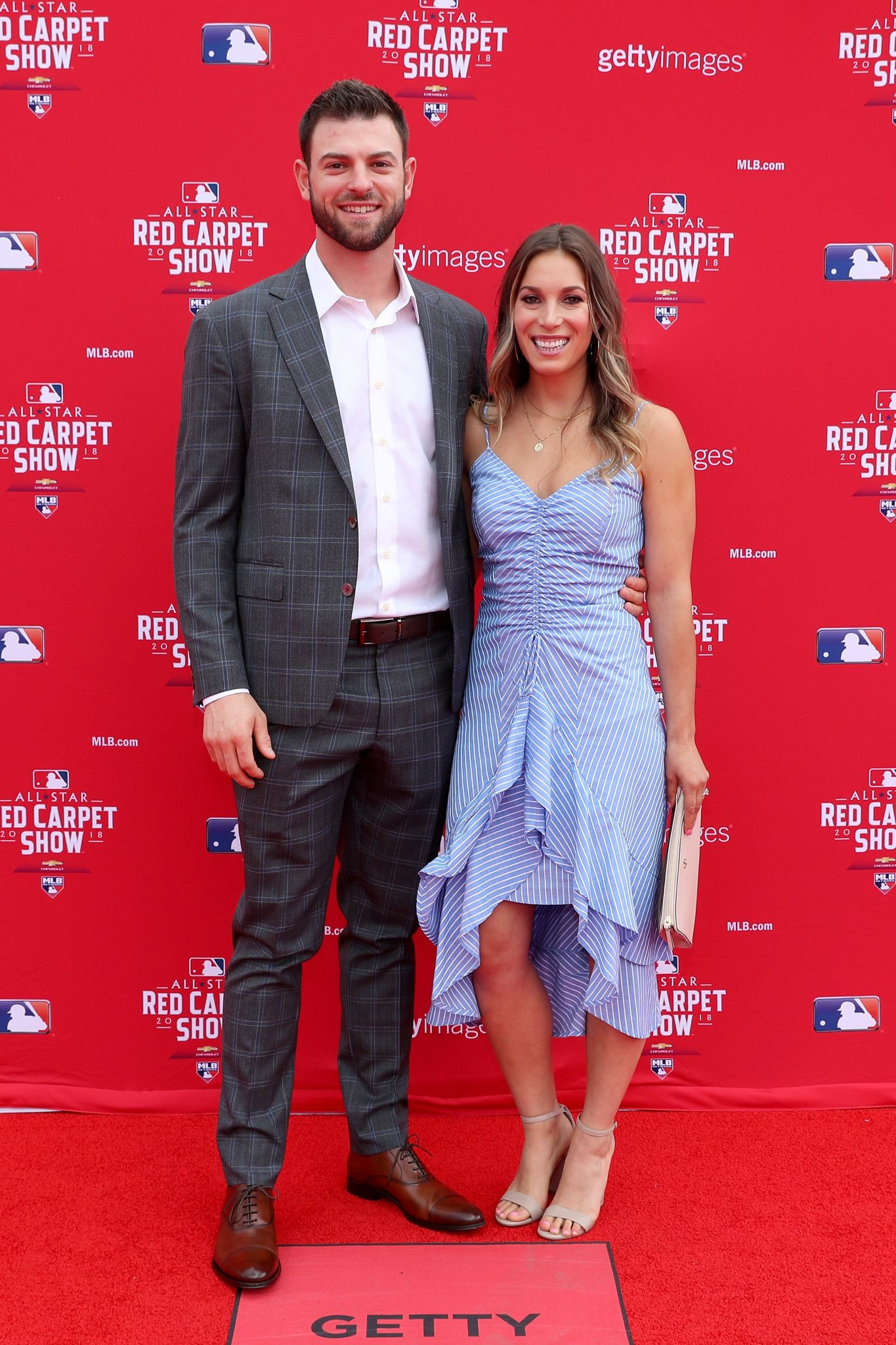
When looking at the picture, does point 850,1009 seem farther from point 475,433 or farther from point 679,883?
point 475,433

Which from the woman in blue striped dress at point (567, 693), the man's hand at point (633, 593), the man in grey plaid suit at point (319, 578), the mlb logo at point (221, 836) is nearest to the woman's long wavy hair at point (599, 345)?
the woman in blue striped dress at point (567, 693)

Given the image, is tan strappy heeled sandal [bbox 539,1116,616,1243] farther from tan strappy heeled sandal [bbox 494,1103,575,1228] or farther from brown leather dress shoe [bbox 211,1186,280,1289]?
brown leather dress shoe [bbox 211,1186,280,1289]

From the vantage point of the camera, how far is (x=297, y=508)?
2145 millimetres

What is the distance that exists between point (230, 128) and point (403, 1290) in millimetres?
2358

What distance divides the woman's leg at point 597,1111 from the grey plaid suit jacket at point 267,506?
0.85 m

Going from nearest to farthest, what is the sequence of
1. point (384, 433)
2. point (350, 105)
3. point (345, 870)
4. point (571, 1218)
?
point (350, 105) → point (384, 433) → point (571, 1218) → point (345, 870)

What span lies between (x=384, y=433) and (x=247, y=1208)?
56.2 inches

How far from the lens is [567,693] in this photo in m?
2.22

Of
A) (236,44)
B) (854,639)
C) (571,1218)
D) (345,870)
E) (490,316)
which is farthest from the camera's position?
(854,639)

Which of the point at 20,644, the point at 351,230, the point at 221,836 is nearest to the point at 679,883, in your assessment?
the point at 221,836

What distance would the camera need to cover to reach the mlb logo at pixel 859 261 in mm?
2770

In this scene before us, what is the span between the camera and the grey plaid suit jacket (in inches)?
84.1

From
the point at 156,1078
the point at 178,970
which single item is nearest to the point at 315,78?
the point at 178,970

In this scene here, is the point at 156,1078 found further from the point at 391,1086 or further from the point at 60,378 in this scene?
the point at 60,378
